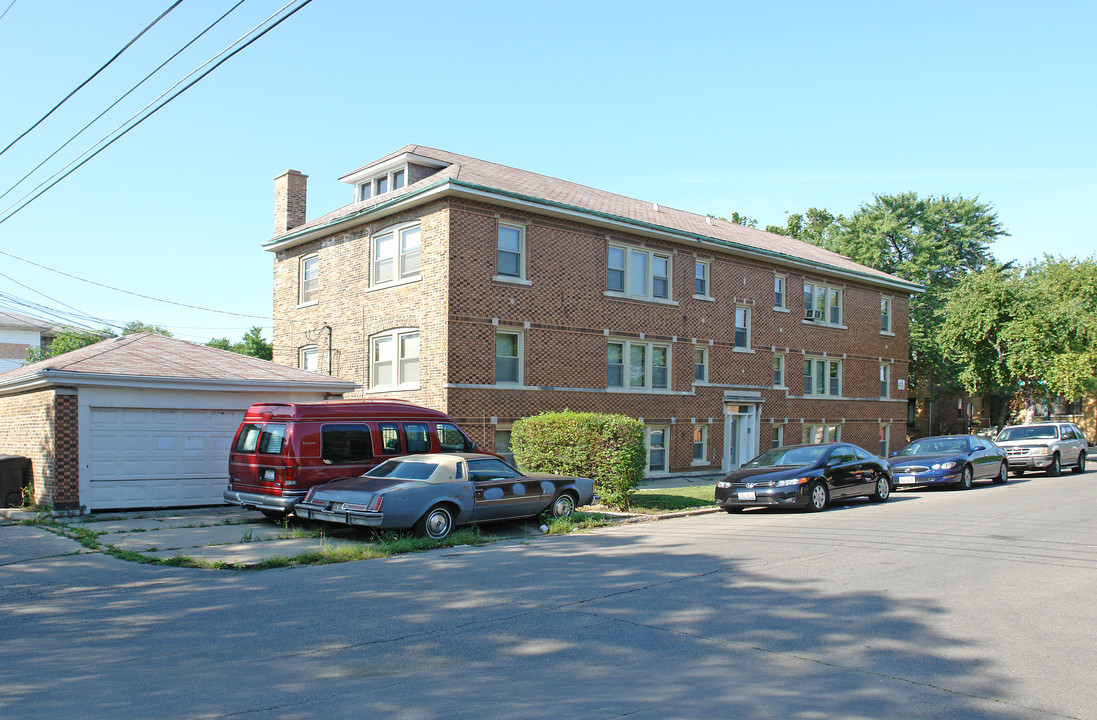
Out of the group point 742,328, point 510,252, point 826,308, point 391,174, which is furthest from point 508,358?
point 826,308

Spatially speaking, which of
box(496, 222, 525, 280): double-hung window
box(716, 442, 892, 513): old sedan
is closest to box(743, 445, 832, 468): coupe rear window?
box(716, 442, 892, 513): old sedan

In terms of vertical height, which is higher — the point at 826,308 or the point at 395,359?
the point at 826,308

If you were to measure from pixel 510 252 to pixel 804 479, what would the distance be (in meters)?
9.41

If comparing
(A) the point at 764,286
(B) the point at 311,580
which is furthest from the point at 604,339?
(B) the point at 311,580

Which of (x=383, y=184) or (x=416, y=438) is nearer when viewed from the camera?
(x=416, y=438)

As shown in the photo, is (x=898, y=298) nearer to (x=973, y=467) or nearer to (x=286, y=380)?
(x=973, y=467)

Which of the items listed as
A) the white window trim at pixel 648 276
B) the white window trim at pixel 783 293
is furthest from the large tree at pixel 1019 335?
the white window trim at pixel 648 276

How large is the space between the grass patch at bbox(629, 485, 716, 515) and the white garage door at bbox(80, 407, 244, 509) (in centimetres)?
844

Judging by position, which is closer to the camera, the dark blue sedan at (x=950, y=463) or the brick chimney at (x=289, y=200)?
the dark blue sedan at (x=950, y=463)

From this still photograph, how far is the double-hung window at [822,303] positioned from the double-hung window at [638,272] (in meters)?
7.58

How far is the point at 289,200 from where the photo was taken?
2672 centimetres

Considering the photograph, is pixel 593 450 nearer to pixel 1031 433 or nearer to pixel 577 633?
pixel 577 633

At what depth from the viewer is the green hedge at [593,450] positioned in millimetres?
16438

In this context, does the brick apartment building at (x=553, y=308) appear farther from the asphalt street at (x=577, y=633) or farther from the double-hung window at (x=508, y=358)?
the asphalt street at (x=577, y=633)
